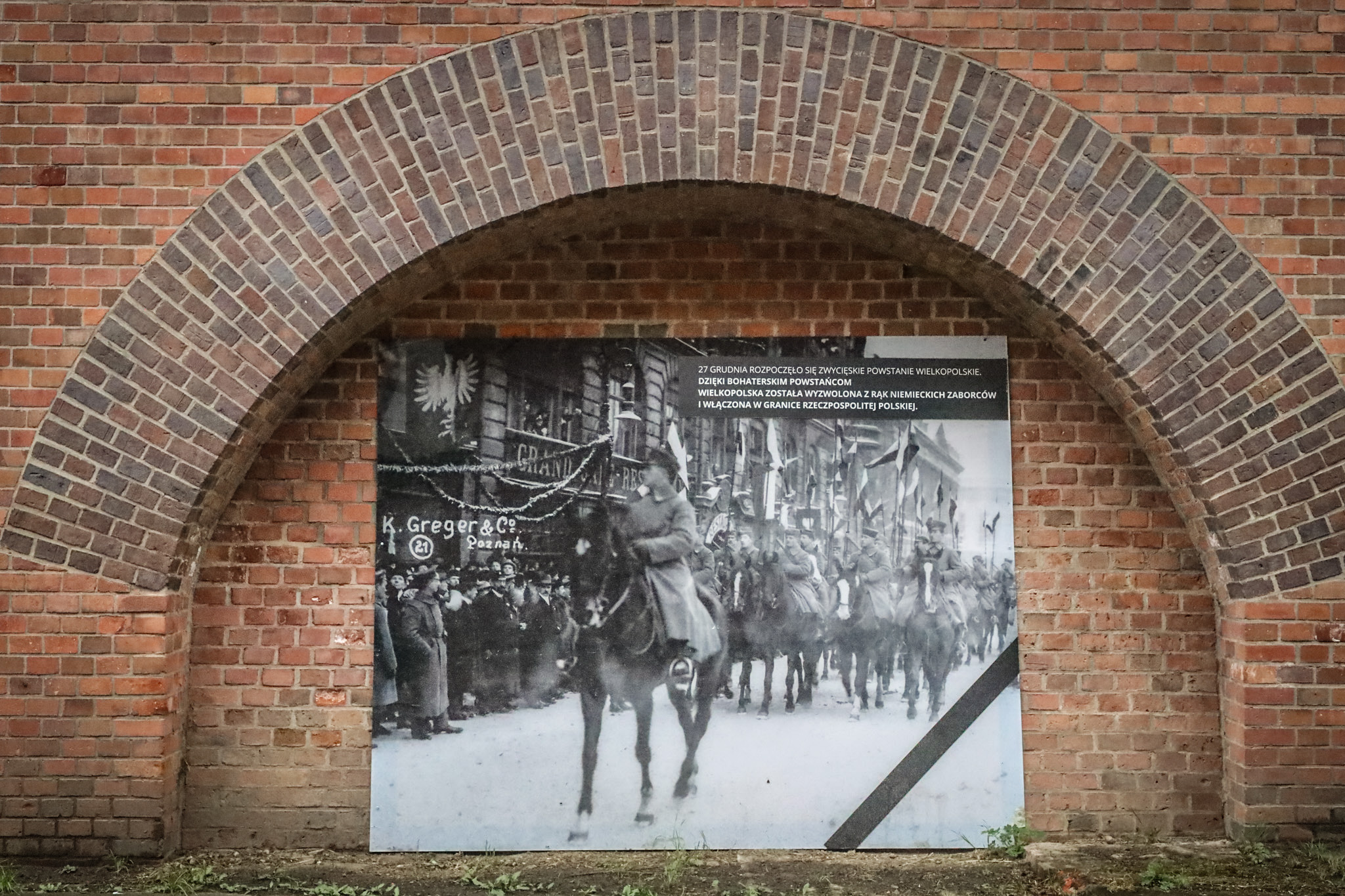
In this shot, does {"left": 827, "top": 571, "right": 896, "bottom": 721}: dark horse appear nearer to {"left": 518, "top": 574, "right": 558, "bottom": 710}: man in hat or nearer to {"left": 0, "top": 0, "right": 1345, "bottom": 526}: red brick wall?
{"left": 518, "top": 574, "right": 558, "bottom": 710}: man in hat

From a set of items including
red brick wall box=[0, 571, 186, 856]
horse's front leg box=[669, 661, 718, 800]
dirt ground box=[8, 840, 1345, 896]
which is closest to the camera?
dirt ground box=[8, 840, 1345, 896]

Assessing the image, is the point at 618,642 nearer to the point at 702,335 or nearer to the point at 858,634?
the point at 858,634

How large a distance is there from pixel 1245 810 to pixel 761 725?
210cm

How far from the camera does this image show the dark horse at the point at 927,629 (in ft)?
15.5

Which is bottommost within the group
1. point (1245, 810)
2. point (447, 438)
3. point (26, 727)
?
point (1245, 810)

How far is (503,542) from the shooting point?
471cm

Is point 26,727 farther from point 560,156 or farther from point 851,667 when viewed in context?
point 851,667

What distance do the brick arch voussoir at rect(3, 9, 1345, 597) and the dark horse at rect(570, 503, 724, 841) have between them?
1546 mm

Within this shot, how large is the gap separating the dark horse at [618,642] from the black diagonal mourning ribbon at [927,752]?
84 cm

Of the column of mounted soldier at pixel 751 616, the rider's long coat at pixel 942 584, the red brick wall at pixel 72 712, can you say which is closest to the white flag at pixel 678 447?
the column of mounted soldier at pixel 751 616

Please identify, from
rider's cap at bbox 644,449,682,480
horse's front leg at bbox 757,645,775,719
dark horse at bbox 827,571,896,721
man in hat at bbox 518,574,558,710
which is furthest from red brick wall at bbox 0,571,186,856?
dark horse at bbox 827,571,896,721

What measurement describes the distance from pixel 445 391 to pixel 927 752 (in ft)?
9.43

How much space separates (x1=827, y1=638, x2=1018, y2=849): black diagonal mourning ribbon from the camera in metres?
4.65

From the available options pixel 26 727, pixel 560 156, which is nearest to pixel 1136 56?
pixel 560 156
